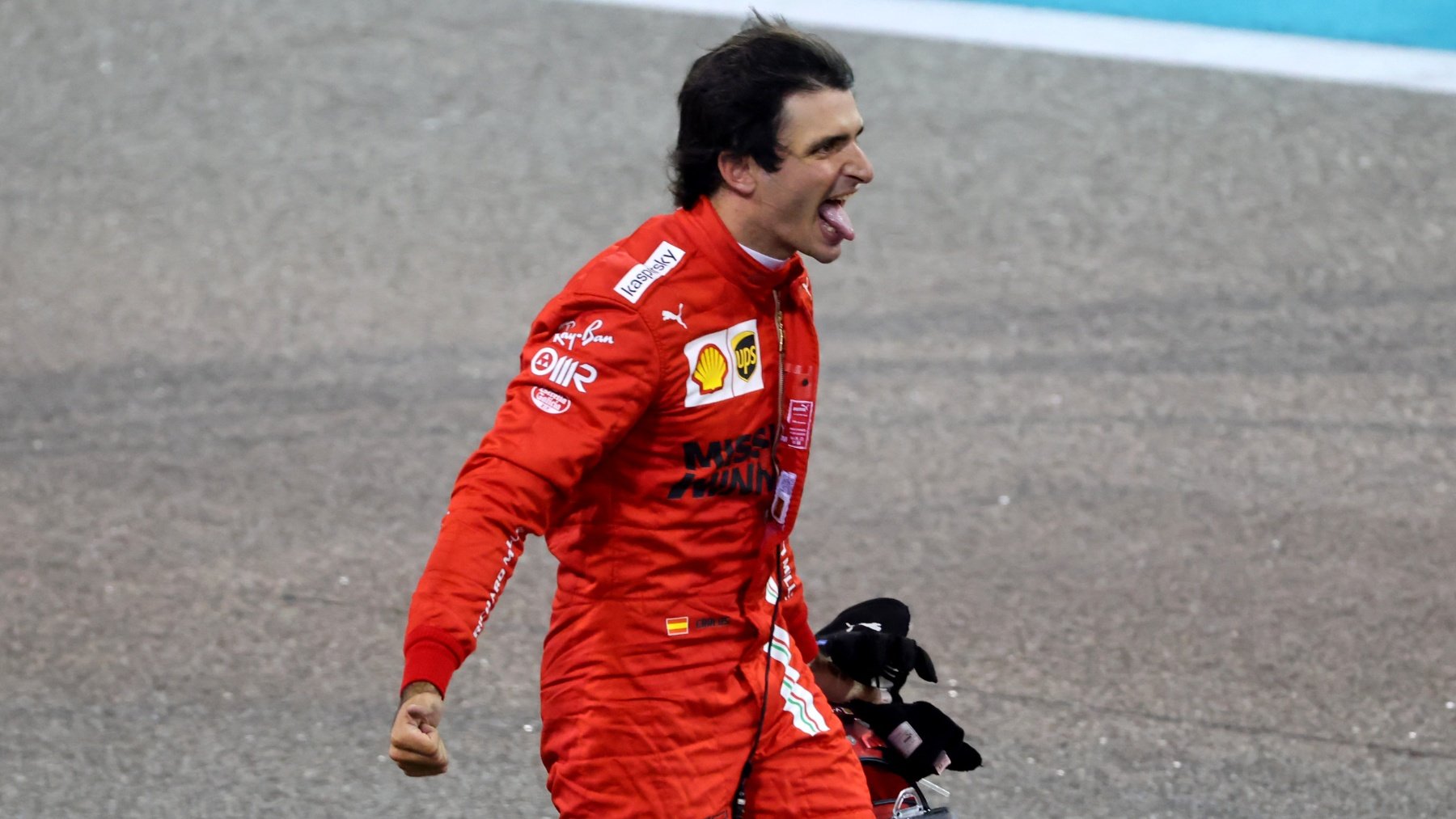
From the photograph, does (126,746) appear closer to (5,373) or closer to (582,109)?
(5,373)

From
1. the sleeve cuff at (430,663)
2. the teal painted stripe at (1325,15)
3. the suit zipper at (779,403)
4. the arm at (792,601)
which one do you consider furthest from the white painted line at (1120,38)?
the sleeve cuff at (430,663)

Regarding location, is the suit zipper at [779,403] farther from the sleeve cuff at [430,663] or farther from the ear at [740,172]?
the sleeve cuff at [430,663]

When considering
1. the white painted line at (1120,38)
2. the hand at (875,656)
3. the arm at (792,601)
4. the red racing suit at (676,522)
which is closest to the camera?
the red racing suit at (676,522)

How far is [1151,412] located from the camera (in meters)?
7.01

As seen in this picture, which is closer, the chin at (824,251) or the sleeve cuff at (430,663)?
the sleeve cuff at (430,663)

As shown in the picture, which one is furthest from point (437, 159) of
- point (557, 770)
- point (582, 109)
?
point (557, 770)

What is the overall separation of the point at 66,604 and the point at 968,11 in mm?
6448

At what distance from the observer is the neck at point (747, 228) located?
327 cm

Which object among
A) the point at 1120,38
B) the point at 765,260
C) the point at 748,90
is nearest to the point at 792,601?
the point at 765,260

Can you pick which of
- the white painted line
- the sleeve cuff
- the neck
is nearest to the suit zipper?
the neck

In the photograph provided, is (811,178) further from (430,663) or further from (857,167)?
(430,663)

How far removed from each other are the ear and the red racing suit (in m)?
0.07

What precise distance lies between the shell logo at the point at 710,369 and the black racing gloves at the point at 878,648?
80 cm

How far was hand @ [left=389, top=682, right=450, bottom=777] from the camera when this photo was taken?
266 cm
